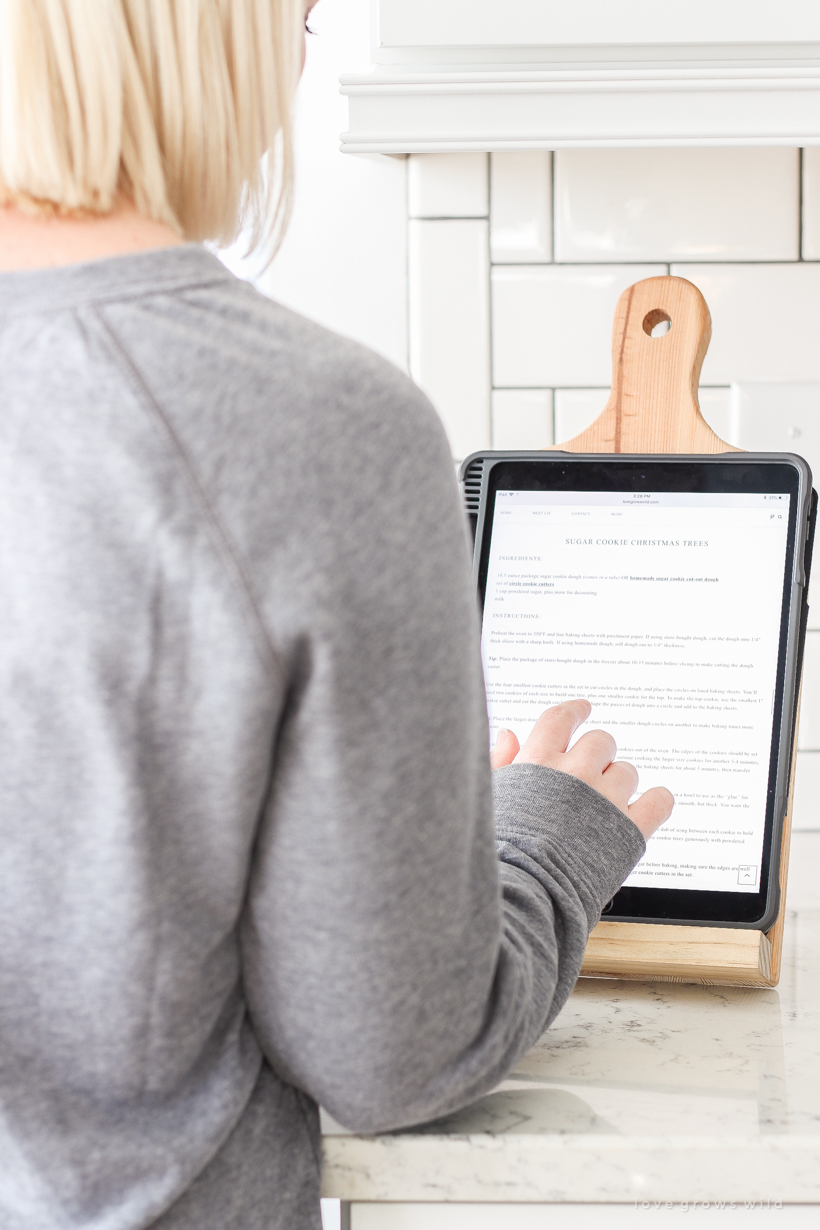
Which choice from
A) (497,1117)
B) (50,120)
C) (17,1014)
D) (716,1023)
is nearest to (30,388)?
(50,120)

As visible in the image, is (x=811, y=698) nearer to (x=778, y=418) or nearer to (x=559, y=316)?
(x=778, y=418)

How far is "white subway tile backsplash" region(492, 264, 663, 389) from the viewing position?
106cm

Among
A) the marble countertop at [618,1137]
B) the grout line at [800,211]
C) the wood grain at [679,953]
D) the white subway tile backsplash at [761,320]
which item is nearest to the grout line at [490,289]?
the white subway tile backsplash at [761,320]

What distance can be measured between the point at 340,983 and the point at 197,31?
0.32 m

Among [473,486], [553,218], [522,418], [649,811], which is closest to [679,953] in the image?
[649,811]

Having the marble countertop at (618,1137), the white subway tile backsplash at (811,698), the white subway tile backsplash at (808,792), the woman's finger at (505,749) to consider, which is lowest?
the white subway tile backsplash at (808,792)

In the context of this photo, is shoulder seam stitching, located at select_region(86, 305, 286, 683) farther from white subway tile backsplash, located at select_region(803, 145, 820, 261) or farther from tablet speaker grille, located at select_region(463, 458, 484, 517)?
white subway tile backsplash, located at select_region(803, 145, 820, 261)

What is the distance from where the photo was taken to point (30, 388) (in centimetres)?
33

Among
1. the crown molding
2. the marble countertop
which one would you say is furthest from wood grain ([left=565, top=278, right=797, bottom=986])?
the marble countertop

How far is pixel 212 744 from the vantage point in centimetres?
33

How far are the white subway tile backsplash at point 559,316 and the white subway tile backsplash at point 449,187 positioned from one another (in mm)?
64

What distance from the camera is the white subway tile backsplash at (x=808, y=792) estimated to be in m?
1.08

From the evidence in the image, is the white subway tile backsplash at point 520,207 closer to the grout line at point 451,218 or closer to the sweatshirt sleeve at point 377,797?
the grout line at point 451,218

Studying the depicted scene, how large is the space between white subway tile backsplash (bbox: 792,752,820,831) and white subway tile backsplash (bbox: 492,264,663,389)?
42cm
